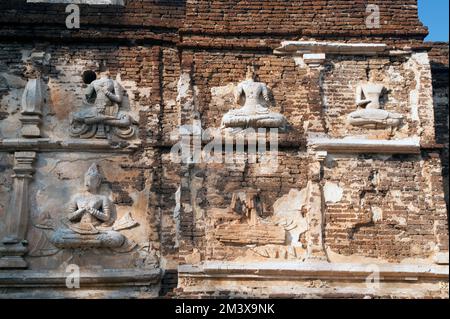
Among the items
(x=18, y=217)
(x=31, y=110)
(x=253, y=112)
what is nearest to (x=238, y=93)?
(x=253, y=112)

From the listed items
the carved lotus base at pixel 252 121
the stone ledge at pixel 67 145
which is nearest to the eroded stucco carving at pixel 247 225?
the carved lotus base at pixel 252 121

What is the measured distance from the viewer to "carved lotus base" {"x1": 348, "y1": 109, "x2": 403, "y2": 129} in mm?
8750

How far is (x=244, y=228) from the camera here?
8273mm

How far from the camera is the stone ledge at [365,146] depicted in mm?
8586

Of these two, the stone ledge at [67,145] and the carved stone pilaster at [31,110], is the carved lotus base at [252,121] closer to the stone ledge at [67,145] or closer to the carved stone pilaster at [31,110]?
the stone ledge at [67,145]

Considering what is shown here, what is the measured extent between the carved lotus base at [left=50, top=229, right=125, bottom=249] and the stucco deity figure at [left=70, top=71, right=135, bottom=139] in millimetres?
1188

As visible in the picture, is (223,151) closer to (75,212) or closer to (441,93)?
(75,212)

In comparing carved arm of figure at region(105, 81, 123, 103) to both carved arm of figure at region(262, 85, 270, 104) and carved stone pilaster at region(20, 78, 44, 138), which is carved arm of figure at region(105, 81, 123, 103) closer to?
carved stone pilaster at region(20, 78, 44, 138)

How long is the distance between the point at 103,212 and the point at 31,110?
1.49 metres

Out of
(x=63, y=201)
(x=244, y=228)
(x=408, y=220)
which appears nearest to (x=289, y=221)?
(x=244, y=228)

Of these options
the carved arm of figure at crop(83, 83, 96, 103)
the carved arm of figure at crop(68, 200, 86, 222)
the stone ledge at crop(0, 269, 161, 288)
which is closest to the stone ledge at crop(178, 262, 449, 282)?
the stone ledge at crop(0, 269, 161, 288)

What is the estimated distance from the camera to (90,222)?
8305 mm

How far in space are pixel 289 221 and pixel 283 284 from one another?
71 cm
